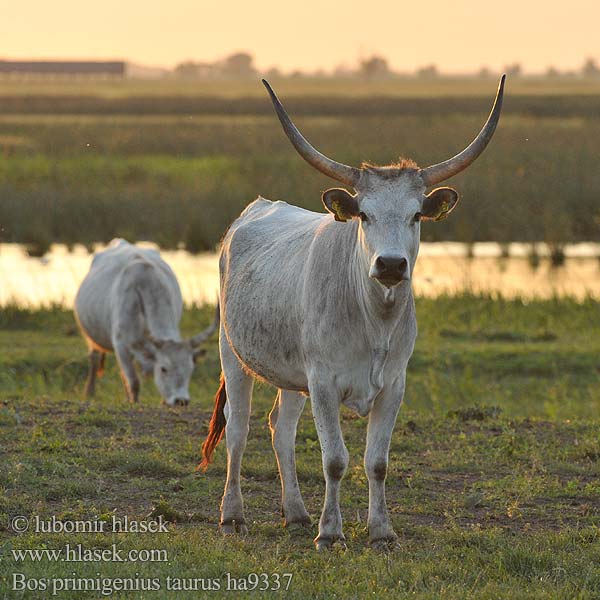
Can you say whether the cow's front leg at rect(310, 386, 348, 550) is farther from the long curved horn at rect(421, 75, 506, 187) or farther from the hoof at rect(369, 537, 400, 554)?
the long curved horn at rect(421, 75, 506, 187)

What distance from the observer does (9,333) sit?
13.1m

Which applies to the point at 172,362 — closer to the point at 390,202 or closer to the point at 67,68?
the point at 390,202

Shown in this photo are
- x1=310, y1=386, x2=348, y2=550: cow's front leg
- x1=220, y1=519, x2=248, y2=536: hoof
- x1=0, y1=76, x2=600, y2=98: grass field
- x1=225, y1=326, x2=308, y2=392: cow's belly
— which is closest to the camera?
x1=310, y1=386, x2=348, y2=550: cow's front leg

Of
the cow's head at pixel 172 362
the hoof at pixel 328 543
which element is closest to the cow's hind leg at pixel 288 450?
the hoof at pixel 328 543

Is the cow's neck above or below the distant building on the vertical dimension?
below

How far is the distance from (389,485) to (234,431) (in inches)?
42.3

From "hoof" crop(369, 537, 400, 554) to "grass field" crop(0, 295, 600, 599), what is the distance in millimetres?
56

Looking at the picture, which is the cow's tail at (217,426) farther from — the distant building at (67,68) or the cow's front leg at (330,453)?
the distant building at (67,68)

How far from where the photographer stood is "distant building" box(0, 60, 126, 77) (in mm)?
98875

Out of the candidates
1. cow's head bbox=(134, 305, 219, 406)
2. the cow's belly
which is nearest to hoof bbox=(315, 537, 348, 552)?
the cow's belly

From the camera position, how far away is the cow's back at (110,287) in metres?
11.1

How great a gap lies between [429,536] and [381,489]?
43 centimetres

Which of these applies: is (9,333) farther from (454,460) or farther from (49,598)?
(49,598)

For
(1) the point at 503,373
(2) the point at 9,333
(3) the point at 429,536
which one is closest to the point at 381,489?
(3) the point at 429,536
